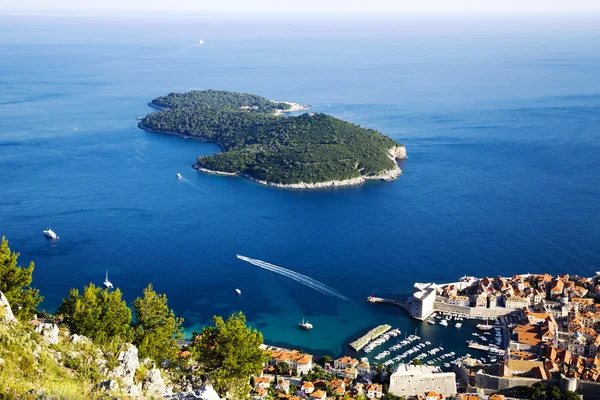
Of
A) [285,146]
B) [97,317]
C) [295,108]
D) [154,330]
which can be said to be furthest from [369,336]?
[295,108]

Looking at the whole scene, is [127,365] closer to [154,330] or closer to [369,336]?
[154,330]

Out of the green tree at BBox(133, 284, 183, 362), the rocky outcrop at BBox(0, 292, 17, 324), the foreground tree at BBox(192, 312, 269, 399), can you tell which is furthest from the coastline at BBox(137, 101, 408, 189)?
the rocky outcrop at BBox(0, 292, 17, 324)

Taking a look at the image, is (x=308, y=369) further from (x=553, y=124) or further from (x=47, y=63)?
(x=47, y=63)

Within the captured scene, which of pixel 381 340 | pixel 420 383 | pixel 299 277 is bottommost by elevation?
pixel 420 383

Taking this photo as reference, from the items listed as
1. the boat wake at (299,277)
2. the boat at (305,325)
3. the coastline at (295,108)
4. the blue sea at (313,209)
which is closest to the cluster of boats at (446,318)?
the blue sea at (313,209)

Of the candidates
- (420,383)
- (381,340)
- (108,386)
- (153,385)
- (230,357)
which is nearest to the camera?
(108,386)

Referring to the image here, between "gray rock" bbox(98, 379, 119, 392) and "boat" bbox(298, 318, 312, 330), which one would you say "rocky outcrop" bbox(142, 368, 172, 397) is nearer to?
"gray rock" bbox(98, 379, 119, 392)

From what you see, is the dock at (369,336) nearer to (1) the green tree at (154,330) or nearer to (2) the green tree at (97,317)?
(1) the green tree at (154,330)
